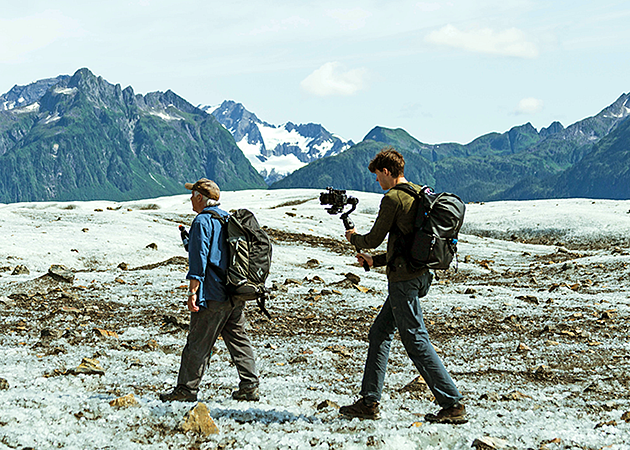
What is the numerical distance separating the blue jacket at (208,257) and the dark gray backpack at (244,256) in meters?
0.09

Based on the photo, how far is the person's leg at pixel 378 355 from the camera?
745 cm

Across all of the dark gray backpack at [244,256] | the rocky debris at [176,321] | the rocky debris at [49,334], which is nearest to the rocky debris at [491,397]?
the dark gray backpack at [244,256]

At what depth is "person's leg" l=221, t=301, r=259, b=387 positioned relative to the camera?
7.91m

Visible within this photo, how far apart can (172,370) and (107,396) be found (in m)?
2.08

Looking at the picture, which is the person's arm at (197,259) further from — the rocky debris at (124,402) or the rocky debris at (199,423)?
the rocky debris at (124,402)

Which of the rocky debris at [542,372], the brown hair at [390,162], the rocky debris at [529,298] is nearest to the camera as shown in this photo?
the brown hair at [390,162]

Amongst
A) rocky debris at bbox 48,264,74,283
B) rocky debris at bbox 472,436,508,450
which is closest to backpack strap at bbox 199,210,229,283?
rocky debris at bbox 472,436,508,450

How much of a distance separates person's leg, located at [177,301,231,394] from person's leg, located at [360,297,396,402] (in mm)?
1851

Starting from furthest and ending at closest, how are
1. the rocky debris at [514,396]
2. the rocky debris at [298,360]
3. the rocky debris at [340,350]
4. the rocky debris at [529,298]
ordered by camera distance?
1. the rocky debris at [529,298]
2. the rocky debris at [340,350]
3. the rocky debris at [298,360]
4. the rocky debris at [514,396]

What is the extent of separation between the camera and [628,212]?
4244cm

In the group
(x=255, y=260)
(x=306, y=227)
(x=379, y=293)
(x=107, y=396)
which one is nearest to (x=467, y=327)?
(x=379, y=293)

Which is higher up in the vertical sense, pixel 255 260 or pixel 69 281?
pixel 255 260

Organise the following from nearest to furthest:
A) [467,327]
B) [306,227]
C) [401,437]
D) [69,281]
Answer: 1. [401,437]
2. [467,327]
3. [69,281]
4. [306,227]

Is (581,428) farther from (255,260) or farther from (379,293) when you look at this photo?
(379,293)
